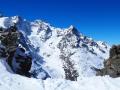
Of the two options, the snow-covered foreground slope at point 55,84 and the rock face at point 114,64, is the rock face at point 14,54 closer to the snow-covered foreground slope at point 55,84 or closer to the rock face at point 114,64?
the rock face at point 114,64

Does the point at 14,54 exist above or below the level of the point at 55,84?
above

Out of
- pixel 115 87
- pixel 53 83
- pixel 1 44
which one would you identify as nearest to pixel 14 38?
pixel 1 44

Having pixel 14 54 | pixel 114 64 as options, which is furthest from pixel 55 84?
pixel 14 54

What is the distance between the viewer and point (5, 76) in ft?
103

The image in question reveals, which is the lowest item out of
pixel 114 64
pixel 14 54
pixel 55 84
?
pixel 55 84

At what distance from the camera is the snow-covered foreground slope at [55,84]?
2848cm

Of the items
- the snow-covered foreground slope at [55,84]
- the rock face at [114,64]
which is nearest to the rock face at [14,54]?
the rock face at [114,64]

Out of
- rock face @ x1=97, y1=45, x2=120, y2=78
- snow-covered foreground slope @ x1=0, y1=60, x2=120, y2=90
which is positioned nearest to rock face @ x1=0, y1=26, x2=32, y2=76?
rock face @ x1=97, y1=45, x2=120, y2=78

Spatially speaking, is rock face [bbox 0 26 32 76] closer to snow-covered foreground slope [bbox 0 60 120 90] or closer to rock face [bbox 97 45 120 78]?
rock face [bbox 97 45 120 78]

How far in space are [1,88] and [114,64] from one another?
2242 centimetres

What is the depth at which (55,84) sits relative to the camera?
29656 mm

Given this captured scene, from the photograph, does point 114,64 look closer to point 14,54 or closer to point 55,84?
point 55,84

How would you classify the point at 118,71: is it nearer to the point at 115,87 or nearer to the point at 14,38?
the point at 115,87

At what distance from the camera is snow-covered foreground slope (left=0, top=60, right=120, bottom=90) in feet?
93.5
